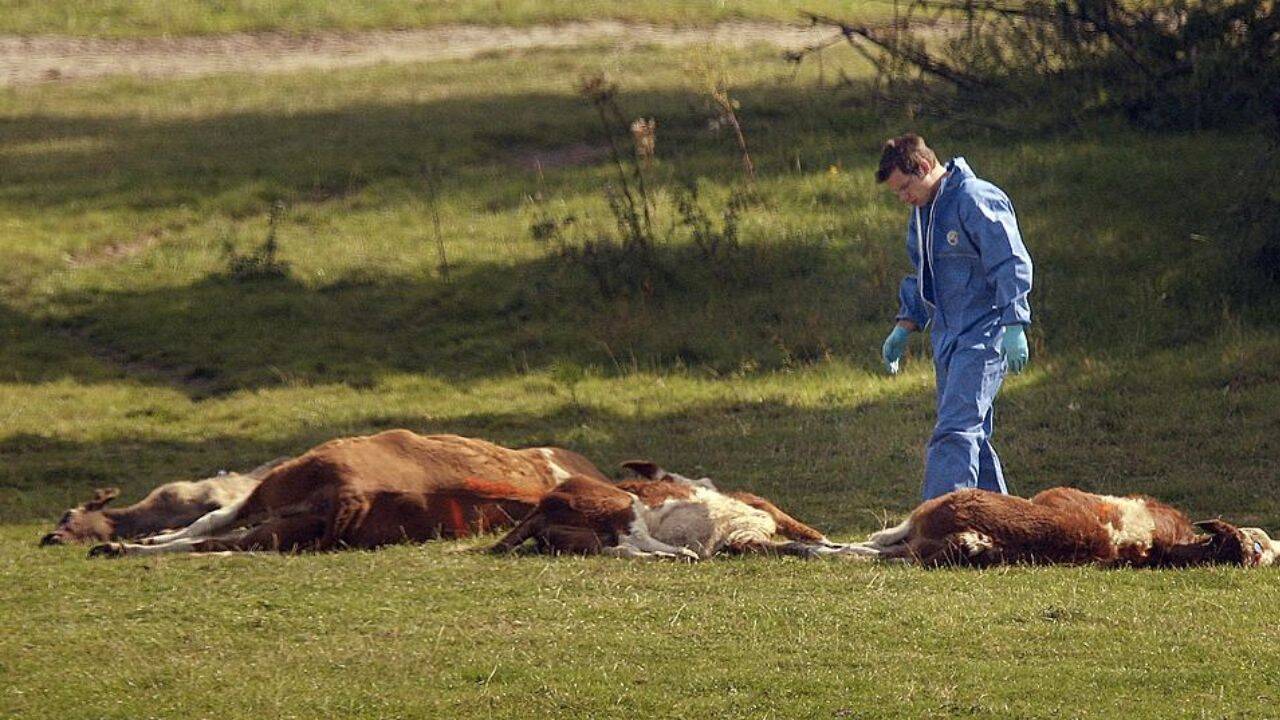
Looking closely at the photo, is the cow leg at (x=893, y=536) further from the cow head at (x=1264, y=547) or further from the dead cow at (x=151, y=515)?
the dead cow at (x=151, y=515)

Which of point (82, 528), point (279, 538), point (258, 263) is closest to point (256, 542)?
point (279, 538)

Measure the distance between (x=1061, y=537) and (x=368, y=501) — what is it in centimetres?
329

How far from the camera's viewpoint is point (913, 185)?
357 inches

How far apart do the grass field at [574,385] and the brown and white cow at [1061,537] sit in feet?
0.87

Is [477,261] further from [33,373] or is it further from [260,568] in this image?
[260,568]

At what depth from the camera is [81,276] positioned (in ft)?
55.9

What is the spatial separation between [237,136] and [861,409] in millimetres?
11789

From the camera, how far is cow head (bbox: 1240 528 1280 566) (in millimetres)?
8102

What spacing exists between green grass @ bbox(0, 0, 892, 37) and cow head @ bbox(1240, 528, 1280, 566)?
78.4ft

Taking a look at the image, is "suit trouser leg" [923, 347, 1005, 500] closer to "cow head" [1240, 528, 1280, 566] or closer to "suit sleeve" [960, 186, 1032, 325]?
"suit sleeve" [960, 186, 1032, 325]

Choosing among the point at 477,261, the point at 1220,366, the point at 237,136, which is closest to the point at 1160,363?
the point at 1220,366

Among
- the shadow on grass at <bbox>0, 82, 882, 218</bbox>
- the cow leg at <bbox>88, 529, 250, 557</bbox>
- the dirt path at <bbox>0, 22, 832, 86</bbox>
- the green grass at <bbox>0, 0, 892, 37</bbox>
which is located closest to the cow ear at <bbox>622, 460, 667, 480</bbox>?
the cow leg at <bbox>88, 529, 250, 557</bbox>

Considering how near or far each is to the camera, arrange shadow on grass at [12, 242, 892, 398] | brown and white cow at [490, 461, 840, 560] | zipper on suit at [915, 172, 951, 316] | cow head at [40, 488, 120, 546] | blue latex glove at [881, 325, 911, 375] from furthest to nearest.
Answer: shadow on grass at [12, 242, 892, 398] < blue latex glove at [881, 325, 911, 375] < cow head at [40, 488, 120, 546] < zipper on suit at [915, 172, 951, 316] < brown and white cow at [490, 461, 840, 560]

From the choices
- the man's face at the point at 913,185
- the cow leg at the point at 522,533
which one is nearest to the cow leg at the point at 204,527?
the cow leg at the point at 522,533
